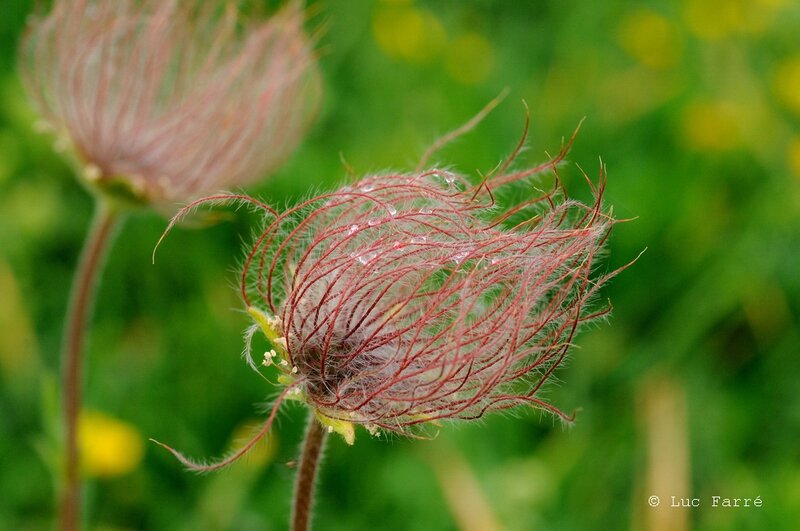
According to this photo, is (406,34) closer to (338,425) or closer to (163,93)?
(163,93)

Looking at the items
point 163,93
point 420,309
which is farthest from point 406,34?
point 420,309

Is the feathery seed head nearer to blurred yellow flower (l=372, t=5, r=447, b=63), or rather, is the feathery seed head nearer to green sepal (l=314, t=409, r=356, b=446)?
green sepal (l=314, t=409, r=356, b=446)

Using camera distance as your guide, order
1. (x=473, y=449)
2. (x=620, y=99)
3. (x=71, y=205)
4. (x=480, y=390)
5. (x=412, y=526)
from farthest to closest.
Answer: (x=620, y=99) < (x=71, y=205) < (x=473, y=449) < (x=412, y=526) < (x=480, y=390)

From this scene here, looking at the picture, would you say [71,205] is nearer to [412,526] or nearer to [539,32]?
[412,526]

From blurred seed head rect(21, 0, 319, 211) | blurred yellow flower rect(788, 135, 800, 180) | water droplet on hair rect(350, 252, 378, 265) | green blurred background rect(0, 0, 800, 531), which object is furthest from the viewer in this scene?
blurred yellow flower rect(788, 135, 800, 180)

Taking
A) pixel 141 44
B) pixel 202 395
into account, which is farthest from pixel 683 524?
pixel 141 44

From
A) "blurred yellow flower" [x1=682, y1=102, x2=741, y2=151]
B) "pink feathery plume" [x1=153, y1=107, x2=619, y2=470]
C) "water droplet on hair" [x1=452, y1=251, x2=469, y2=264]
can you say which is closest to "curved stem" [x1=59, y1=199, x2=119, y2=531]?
"pink feathery plume" [x1=153, y1=107, x2=619, y2=470]

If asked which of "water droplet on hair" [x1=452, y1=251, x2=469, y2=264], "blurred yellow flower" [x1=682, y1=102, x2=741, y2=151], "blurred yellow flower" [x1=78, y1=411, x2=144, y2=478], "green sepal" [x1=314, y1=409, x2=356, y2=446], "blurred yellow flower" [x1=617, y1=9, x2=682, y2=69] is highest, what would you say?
Answer: "blurred yellow flower" [x1=617, y1=9, x2=682, y2=69]

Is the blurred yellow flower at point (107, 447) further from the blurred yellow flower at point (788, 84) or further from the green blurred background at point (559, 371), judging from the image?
the blurred yellow flower at point (788, 84)
